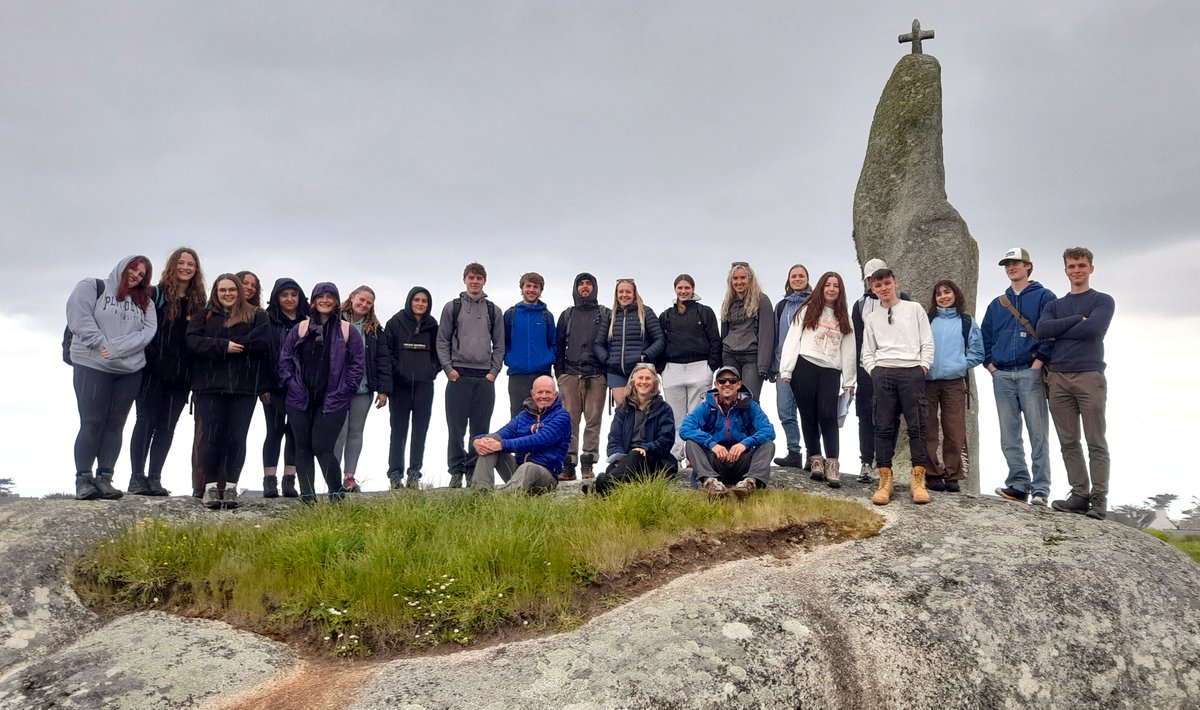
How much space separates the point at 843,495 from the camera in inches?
351

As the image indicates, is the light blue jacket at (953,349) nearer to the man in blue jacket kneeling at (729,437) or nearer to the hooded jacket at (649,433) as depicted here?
the man in blue jacket kneeling at (729,437)

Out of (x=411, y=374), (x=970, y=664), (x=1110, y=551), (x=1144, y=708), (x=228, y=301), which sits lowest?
(x=1144, y=708)

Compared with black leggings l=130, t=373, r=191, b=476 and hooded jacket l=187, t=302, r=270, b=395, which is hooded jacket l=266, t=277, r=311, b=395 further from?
black leggings l=130, t=373, r=191, b=476

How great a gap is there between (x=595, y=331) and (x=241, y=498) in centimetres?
500

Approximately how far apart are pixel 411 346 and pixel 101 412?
3.55 m

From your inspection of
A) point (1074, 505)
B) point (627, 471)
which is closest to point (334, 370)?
point (627, 471)

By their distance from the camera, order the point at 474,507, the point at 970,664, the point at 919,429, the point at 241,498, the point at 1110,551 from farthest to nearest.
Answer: the point at 241,498 → the point at 919,429 → the point at 474,507 → the point at 1110,551 → the point at 970,664

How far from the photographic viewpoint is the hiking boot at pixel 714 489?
7.82m

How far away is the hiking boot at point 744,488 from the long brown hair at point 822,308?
7.10ft

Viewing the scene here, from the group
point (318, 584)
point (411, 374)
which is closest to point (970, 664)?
point (318, 584)

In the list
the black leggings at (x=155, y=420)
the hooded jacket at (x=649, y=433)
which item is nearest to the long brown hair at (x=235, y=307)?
the black leggings at (x=155, y=420)

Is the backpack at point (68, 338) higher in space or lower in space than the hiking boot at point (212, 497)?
higher

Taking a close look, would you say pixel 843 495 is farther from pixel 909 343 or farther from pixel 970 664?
pixel 970 664

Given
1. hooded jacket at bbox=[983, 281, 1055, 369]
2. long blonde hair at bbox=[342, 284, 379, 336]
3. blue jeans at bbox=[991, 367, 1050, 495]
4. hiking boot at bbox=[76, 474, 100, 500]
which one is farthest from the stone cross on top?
hiking boot at bbox=[76, 474, 100, 500]
